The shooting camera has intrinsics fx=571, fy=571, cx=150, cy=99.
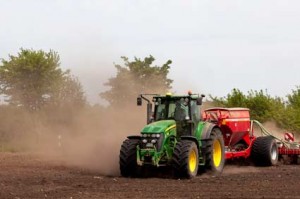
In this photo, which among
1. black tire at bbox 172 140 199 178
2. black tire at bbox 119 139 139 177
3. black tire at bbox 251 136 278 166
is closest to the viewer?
black tire at bbox 172 140 199 178

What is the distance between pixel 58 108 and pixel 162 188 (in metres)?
24.6

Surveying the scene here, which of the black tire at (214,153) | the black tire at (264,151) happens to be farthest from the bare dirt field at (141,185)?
the black tire at (264,151)

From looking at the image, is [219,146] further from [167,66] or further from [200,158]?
[167,66]

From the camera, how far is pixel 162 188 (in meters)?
14.1

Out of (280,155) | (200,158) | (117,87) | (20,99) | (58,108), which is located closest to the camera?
(200,158)

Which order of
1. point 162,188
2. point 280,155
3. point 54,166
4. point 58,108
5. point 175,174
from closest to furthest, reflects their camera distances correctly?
point 162,188
point 175,174
point 54,166
point 280,155
point 58,108

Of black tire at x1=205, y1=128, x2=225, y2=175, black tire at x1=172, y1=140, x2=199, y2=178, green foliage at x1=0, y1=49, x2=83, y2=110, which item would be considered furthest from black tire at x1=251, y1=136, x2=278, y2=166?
green foliage at x1=0, y1=49, x2=83, y2=110

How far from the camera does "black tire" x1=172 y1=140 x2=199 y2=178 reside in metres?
16.0

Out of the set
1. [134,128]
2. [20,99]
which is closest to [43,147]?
[20,99]

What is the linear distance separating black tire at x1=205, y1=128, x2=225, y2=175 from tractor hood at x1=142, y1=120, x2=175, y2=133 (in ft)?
4.39

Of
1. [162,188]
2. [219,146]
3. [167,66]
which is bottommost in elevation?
[162,188]

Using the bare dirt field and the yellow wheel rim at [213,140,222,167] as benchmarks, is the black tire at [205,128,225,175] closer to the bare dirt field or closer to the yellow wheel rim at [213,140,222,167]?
the yellow wheel rim at [213,140,222,167]

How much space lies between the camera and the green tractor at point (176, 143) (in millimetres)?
16359

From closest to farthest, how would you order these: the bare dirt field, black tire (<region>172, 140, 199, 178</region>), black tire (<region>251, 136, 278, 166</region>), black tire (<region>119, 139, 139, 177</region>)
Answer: the bare dirt field → black tire (<region>172, 140, 199, 178</region>) → black tire (<region>119, 139, 139, 177</region>) → black tire (<region>251, 136, 278, 166</region>)
